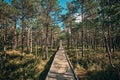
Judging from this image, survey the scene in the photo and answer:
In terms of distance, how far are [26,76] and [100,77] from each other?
30.6 feet

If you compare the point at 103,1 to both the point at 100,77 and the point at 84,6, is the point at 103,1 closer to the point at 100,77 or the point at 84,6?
the point at 100,77

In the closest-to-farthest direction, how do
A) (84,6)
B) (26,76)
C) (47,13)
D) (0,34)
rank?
(26,76) → (84,6) → (47,13) → (0,34)

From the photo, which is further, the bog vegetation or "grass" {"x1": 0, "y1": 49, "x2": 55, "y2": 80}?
"grass" {"x1": 0, "y1": 49, "x2": 55, "y2": 80}

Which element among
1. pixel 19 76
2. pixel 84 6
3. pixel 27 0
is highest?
pixel 27 0

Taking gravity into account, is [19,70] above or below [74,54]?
below

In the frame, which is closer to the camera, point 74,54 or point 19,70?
point 19,70

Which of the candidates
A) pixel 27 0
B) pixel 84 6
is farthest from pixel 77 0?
pixel 27 0

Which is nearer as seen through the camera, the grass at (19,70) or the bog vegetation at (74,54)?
the bog vegetation at (74,54)

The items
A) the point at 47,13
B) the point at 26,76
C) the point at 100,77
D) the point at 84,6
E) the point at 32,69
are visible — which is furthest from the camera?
the point at 47,13

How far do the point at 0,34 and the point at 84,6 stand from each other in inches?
716

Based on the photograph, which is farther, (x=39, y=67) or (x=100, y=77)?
(x=39, y=67)

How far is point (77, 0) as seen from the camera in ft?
97.6

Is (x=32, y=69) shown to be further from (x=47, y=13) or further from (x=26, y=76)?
(x=47, y=13)

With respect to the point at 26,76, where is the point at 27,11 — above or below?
above
